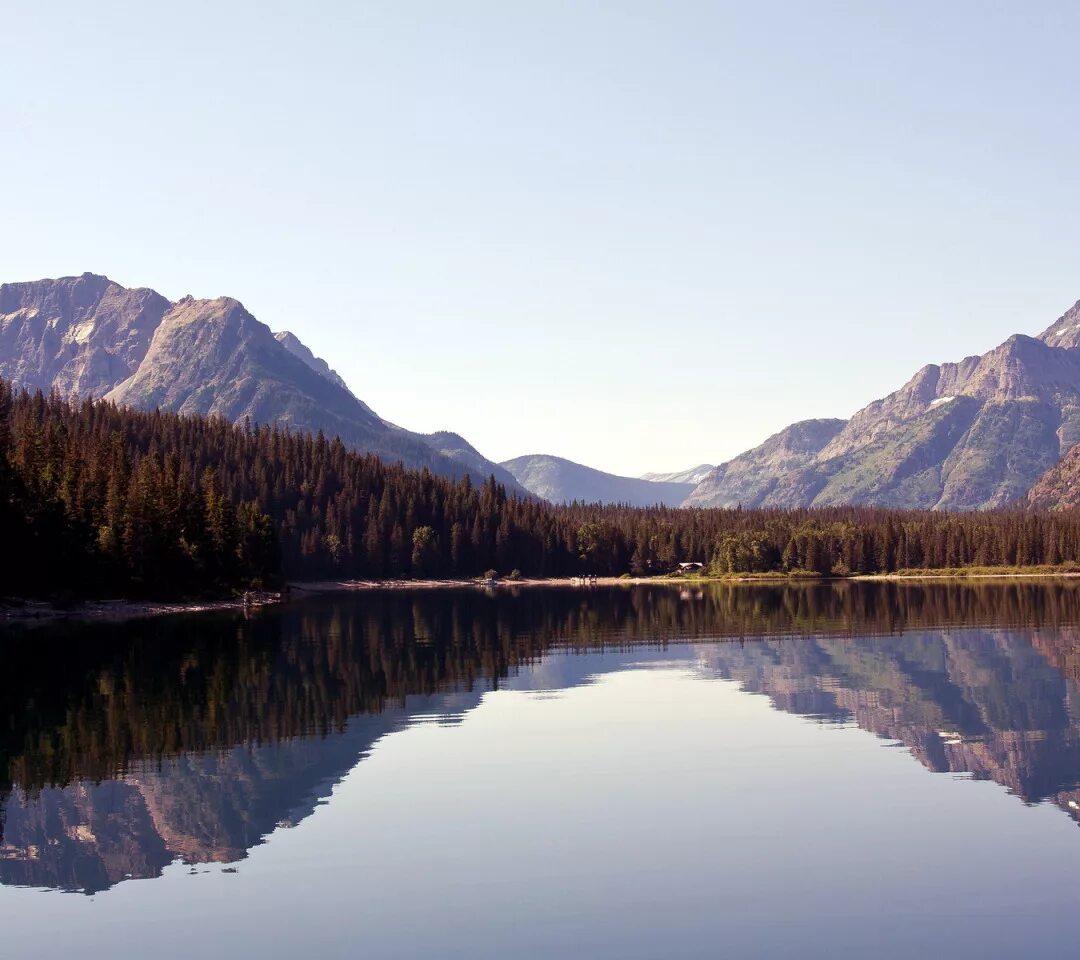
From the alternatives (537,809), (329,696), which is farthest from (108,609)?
(537,809)

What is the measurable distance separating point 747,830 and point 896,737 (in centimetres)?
2062

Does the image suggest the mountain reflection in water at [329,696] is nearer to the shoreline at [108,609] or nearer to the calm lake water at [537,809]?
the calm lake water at [537,809]

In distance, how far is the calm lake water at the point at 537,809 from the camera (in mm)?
29625

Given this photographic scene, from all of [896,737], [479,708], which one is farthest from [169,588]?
[896,737]

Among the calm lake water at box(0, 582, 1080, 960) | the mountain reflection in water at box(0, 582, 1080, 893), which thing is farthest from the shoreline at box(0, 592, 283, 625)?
the calm lake water at box(0, 582, 1080, 960)

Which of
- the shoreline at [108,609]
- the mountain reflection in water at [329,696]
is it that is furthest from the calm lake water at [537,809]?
the shoreline at [108,609]

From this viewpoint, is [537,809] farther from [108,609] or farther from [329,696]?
[108,609]

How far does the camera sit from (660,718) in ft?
209

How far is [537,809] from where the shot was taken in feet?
138

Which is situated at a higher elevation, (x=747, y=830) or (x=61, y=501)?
(x=61, y=501)

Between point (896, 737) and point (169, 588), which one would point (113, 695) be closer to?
point (896, 737)

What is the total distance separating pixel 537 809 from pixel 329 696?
31161mm

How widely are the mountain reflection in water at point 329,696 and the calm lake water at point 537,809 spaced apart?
0.26 m

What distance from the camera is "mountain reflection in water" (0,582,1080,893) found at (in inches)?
1618
